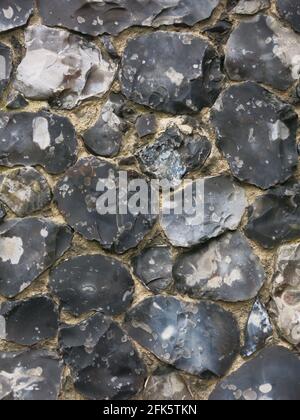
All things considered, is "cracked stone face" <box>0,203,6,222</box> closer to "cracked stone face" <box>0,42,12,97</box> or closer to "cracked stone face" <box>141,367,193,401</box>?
"cracked stone face" <box>0,42,12,97</box>

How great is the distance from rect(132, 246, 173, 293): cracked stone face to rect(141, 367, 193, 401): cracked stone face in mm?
132

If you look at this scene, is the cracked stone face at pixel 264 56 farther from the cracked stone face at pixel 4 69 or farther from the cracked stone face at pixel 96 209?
the cracked stone face at pixel 4 69

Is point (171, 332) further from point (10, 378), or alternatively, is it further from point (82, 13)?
point (82, 13)

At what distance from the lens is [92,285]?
1238mm

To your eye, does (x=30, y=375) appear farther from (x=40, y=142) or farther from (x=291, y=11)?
(x=291, y=11)

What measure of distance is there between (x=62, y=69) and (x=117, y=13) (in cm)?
13

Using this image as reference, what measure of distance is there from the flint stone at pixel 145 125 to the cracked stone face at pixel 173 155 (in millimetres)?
20

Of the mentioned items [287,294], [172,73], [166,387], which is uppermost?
[172,73]

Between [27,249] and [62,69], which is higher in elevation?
[62,69]

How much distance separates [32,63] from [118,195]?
265 mm

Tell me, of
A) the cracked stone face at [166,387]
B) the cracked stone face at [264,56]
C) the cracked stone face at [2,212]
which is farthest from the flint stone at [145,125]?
the cracked stone face at [166,387]

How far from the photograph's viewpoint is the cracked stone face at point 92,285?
4.05ft

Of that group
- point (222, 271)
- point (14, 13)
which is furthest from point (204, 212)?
point (14, 13)

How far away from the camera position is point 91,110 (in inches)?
50.4
